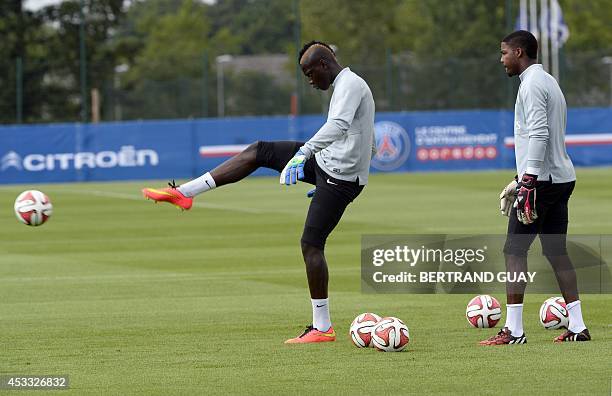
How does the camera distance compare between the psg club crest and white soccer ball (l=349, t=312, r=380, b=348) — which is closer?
white soccer ball (l=349, t=312, r=380, b=348)

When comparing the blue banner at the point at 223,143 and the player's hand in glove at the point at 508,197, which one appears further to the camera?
the blue banner at the point at 223,143

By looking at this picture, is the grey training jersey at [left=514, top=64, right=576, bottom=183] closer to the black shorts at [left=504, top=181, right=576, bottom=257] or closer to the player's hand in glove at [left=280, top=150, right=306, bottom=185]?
the black shorts at [left=504, top=181, right=576, bottom=257]

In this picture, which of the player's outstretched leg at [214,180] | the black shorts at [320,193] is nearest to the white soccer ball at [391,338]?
the black shorts at [320,193]

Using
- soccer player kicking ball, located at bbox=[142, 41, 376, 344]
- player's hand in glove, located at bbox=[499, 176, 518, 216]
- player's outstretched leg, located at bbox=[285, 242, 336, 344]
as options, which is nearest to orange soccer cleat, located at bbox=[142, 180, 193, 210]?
soccer player kicking ball, located at bbox=[142, 41, 376, 344]

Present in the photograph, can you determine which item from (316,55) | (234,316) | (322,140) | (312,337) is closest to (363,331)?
(312,337)

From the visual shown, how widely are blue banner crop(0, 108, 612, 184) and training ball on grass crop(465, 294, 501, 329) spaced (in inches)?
1144

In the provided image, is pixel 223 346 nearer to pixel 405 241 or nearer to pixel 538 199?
pixel 538 199

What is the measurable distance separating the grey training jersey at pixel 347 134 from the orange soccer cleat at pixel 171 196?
1128mm

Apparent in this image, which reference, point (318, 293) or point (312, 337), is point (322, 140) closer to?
point (318, 293)

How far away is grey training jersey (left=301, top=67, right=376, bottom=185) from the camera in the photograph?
10328 mm

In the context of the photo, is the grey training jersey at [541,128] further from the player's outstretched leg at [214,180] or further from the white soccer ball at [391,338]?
the player's outstretched leg at [214,180]

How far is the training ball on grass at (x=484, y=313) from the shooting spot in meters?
11.2

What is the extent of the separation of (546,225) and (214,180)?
2650 mm

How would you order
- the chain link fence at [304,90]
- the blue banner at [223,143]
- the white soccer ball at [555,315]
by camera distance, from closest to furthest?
the white soccer ball at [555,315] < the blue banner at [223,143] < the chain link fence at [304,90]
